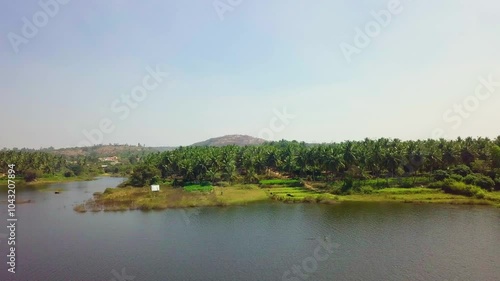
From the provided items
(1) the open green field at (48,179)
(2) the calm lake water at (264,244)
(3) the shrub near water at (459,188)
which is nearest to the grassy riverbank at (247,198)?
(3) the shrub near water at (459,188)

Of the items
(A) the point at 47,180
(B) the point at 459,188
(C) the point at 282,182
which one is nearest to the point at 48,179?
(A) the point at 47,180

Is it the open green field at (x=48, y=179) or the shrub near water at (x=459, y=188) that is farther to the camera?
the open green field at (x=48, y=179)

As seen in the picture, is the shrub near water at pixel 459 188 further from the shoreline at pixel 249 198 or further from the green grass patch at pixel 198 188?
the green grass patch at pixel 198 188

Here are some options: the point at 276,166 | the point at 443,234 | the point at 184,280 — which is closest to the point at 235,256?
the point at 184,280

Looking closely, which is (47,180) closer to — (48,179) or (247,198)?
(48,179)

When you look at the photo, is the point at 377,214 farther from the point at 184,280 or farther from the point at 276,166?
the point at 276,166

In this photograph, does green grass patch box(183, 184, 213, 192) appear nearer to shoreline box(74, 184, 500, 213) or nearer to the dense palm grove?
shoreline box(74, 184, 500, 213)

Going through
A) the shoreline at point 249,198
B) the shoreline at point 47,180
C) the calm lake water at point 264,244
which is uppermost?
the shoreline at point 47,180
